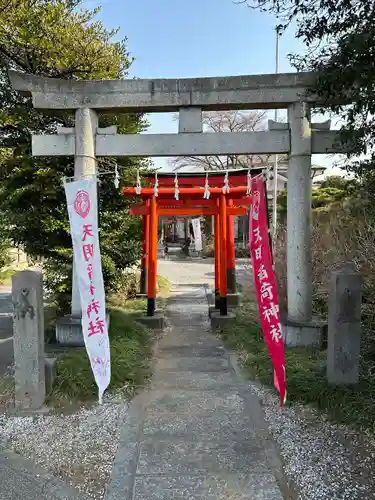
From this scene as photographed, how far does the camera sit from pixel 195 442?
365 centimetres

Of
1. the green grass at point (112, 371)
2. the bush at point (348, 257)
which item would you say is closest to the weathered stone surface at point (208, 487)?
the green grass at point (112, 371)

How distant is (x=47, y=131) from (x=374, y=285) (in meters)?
6.93

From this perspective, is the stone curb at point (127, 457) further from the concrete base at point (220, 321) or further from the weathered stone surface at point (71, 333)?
the concrete base at point (220, 321)

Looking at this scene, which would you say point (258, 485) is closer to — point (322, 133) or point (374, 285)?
point (374, 285)

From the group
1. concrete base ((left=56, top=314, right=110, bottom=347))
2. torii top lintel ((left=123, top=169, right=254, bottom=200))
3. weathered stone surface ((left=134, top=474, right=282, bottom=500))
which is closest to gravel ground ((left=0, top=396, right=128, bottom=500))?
weathered stone surface ((left=134, top=474, right=282, bottom=500))

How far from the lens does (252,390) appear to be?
484 centimetres

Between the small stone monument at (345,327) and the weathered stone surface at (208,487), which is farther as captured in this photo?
the small stone monument at (345,327)

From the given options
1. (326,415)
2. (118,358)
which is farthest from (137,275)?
(326,415)

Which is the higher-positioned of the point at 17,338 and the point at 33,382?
the point at 17,338

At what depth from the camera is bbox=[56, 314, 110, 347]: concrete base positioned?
6.00 meters

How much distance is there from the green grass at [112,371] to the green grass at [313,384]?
1547mm

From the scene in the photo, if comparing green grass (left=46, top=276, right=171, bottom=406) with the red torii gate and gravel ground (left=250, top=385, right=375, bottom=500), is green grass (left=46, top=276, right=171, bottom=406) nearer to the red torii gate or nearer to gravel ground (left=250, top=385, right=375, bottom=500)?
the red torii gate

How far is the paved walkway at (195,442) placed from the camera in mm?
2986

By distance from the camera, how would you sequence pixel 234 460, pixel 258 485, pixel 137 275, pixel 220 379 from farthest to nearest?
pixel 137 275
pixel 220 379
pixel 234 460
pixel 258 485
